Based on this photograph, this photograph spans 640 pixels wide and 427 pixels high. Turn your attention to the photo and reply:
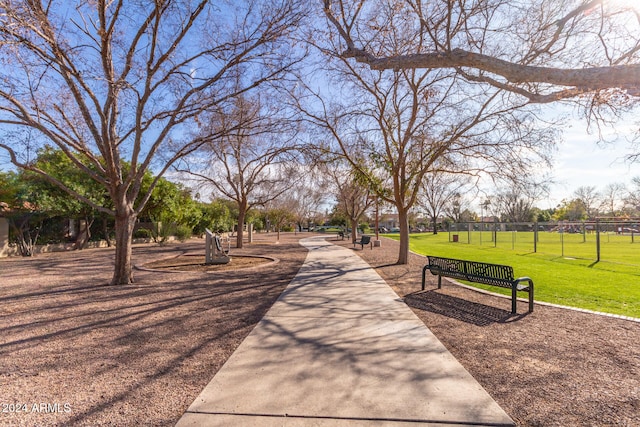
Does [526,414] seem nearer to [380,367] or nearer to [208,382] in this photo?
[380,367]

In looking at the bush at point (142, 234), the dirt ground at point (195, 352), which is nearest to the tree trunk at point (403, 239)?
the dirt ground at point (195, 352)

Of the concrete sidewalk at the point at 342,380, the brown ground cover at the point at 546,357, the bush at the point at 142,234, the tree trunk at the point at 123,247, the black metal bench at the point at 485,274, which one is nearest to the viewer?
the concrete sidewalk at the point at 342,380

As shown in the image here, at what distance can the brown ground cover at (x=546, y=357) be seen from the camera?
2852 mm

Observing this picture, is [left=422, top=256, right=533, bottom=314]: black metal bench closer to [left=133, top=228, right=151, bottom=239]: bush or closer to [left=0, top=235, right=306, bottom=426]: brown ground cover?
[left=0, top=235, right=306, bottom=426]: brown ground cover

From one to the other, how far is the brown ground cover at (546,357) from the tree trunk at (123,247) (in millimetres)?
7432

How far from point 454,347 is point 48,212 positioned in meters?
22.2

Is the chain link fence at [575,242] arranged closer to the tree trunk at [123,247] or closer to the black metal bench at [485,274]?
the black metal bench at [485,274]

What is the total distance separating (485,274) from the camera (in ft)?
23.4

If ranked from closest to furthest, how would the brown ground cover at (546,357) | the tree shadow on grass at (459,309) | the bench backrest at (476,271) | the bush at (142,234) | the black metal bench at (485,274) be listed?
the brown ground cover at (546,357), the tree shadow on grass at (459,309), the black metal bench at (485,274), the bench backrest at (476,271), the bush at (142,234)

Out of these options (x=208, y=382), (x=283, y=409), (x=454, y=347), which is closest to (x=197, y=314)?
(x=208, y=382)

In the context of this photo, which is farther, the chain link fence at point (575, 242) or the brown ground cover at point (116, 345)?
the chain link fence at point (575, 242)

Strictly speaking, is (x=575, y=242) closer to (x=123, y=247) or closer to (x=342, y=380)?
(x=342, y=380)

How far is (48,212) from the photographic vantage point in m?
18.3

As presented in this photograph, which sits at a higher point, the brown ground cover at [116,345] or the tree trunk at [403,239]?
the tree trunk at [403,239]
